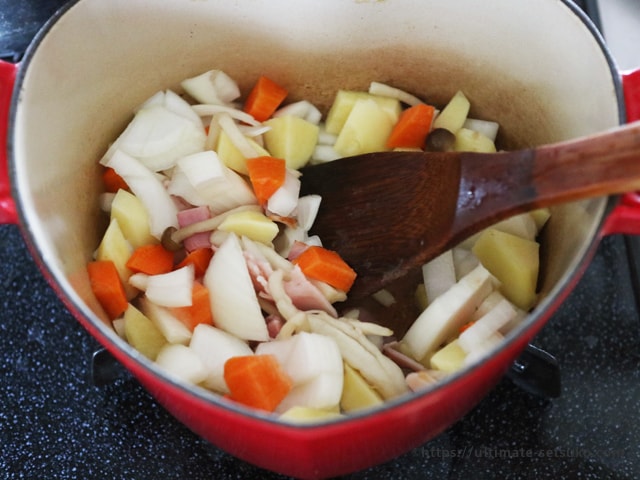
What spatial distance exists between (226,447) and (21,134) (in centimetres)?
48

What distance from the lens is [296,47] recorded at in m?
1.24

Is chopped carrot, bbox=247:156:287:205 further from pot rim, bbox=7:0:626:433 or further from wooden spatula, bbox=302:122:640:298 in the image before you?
pot rim, bbox=7:0:626:433

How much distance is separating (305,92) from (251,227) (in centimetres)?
31

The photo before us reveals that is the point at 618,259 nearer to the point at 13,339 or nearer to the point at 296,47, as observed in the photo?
the point at 296,47

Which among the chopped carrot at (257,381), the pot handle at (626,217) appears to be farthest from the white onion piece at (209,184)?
the pot handle at (626,217)

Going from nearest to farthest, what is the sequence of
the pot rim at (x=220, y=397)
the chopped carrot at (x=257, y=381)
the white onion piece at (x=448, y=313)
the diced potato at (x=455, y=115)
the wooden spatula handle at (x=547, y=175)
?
the pot rim at (x=220, y=397) → the wooden spatula handle at (x=547, y=175) → the chopped carrot at (x=257, y=381) → the white onion piece at (x=448, y=313) → the diced potato at (x=455, y=115)

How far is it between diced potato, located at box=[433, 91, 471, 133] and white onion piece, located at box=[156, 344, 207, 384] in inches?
22.6

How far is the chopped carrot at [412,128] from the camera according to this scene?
1244 mm

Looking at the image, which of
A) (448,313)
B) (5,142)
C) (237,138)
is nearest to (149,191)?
(237,138)

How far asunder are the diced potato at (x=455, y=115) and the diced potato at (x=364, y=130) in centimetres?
9

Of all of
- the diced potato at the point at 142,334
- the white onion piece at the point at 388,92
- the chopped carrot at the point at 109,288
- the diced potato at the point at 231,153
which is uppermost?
→ the white onion piece at the point at 388,92

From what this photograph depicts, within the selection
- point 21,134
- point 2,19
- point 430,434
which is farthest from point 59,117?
point 430,434

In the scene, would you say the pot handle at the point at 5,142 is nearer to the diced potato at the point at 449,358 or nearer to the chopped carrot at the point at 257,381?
the chopped carrot at the point at 257,381

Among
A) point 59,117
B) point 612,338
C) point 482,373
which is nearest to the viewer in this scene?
point 482,373
